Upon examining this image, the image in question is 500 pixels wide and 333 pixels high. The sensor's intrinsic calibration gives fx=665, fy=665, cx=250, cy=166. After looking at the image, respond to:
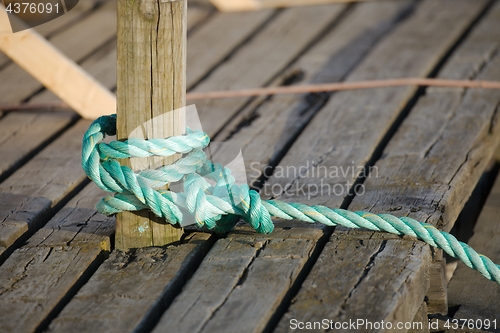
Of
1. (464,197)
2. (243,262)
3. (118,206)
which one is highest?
(118,206)

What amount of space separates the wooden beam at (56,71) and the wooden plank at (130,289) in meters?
1.13

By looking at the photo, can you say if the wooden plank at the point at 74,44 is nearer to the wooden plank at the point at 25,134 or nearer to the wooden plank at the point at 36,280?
the wooden plank at the point at 25,134

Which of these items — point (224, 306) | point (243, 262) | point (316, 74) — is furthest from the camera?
point (316, 74)

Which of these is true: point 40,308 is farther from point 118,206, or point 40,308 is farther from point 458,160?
point 458,160

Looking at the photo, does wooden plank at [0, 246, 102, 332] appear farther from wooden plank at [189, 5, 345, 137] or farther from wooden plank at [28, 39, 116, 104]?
wooden plank at [28, 39, 116, 104]

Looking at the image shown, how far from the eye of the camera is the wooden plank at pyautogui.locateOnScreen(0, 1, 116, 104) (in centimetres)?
311

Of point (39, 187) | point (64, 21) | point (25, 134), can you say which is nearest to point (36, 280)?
point (39, 187)

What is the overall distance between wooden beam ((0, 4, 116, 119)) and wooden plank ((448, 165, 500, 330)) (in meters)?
1.53

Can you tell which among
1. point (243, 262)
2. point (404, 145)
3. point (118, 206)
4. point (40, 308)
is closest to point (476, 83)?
point (404, 145)

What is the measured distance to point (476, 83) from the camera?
2793 mm

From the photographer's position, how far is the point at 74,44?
3637mm

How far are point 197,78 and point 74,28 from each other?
3.57 feet

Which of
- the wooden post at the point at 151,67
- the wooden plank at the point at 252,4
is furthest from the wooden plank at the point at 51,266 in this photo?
the wooden plank at the point at 252,4

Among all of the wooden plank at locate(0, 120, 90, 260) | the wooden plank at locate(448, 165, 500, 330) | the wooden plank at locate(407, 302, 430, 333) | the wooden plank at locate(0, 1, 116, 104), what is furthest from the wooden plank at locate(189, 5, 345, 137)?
the wooden plank at locate(407, 302, 430, 333)
